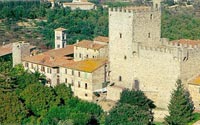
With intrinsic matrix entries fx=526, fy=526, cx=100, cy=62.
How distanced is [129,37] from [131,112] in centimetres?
762

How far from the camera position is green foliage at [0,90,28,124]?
1433 inches

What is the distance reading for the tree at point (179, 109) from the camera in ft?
117

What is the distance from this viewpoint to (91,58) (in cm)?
4522

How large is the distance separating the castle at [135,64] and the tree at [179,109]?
1.77 metres

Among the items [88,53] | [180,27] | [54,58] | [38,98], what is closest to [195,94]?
[38,98]

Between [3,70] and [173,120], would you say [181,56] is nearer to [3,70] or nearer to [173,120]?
[173,120]

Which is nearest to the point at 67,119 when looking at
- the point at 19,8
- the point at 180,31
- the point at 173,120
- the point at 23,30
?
the point at 173,120

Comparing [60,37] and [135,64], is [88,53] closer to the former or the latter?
[60,37]

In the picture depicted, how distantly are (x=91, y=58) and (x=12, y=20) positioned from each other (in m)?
40.6

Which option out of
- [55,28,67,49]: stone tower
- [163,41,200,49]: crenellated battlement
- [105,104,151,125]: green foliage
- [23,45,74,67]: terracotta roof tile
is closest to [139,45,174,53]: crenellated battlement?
[163,41,200,49]: crenellated battlement

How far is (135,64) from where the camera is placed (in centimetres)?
4019

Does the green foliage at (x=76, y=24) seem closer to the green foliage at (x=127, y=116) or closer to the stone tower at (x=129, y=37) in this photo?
the stone tower at (x=129, y=37)

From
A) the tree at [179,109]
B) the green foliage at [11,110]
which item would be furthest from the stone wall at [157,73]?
the green foliage at [11,110]

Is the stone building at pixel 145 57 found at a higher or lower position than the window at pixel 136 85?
higher
